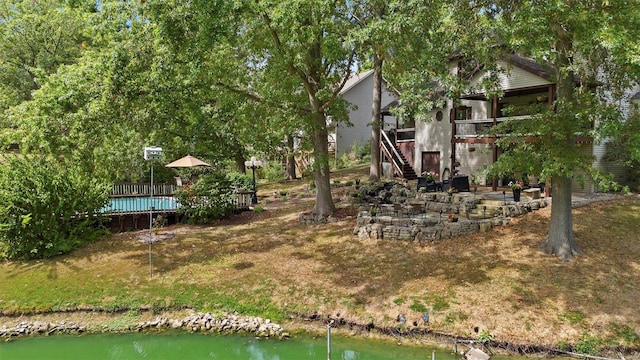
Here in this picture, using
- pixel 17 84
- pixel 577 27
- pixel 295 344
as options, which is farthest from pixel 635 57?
pixel 17 84

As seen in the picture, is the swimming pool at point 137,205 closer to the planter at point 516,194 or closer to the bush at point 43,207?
the bush at point 43,207

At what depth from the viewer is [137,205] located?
55.9 feet

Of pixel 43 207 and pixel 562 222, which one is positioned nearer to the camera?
pixel 562 222

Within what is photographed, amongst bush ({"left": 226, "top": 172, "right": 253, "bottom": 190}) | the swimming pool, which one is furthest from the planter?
bush ({"left": 226, "top": 172, "right": 253, "bottom": 190})

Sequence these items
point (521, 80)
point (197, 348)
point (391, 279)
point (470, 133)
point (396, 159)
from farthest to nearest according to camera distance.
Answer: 1. point (396, 159)
2. point (470, 133)
3. point (521, 80)
4. point (391, 279)
5. point (197, 348)

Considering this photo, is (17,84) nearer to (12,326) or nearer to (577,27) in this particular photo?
(12,326)

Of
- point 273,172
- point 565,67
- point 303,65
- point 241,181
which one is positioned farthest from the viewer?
point 273,172

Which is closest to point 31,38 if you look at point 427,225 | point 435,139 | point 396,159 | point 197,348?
Answer: point 396,159

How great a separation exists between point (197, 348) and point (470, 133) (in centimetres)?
1702

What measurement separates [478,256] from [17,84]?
33945 millimetres

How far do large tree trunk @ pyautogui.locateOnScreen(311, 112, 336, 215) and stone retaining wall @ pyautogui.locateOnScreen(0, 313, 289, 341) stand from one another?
6830 millimetres

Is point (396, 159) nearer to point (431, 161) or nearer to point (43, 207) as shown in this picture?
point (431, 161)

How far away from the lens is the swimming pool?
16094 millimetres

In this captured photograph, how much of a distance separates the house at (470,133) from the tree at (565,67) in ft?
15.2
